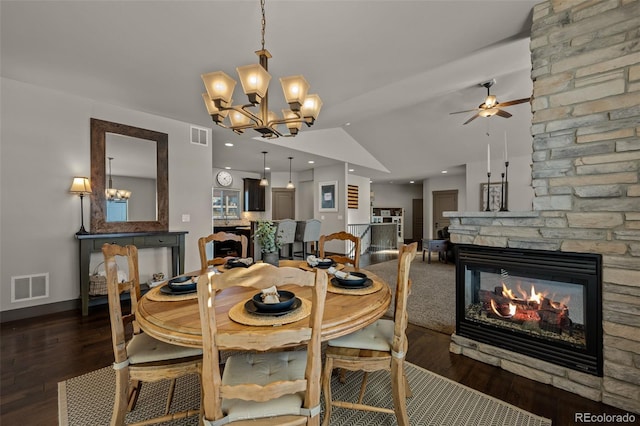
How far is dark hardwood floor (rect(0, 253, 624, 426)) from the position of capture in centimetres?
176

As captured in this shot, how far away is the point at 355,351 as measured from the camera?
160cm

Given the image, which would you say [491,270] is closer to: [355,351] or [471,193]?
[355,351]

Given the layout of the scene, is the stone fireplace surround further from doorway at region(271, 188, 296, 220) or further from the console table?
doorway at region(271, 188, 296, 220)

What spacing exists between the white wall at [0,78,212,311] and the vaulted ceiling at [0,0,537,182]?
166mm

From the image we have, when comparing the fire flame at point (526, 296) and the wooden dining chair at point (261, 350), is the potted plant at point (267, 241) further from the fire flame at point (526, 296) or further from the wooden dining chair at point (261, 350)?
the fire flame at point (526, 296)

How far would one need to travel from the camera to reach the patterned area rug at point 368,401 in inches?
65.8

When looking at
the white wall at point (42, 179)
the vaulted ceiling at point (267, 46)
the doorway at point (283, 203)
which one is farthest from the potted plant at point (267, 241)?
the doorway at point (283, 203)

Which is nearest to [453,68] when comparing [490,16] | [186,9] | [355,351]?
[490,16]

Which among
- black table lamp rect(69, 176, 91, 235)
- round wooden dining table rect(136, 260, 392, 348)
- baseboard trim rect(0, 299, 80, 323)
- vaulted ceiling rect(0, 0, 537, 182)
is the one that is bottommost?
baseboard trim rect(0, 299, 80, 323)

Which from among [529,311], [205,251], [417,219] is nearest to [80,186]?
[205,251]

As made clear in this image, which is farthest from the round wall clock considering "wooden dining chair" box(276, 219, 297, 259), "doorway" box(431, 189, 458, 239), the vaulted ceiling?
"doorway" box(431, 189, 458, 239)

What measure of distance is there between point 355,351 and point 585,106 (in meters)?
2.25

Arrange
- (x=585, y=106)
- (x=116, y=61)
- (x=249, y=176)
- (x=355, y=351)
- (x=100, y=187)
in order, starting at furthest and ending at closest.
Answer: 1. (x=249, y=176)
2. (x=100, y=187)
3. (x=116, y=61)
4. (x=585, y=106)
5. (x=355, y=351)

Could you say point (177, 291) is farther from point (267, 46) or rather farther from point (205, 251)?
point (267, 46)
